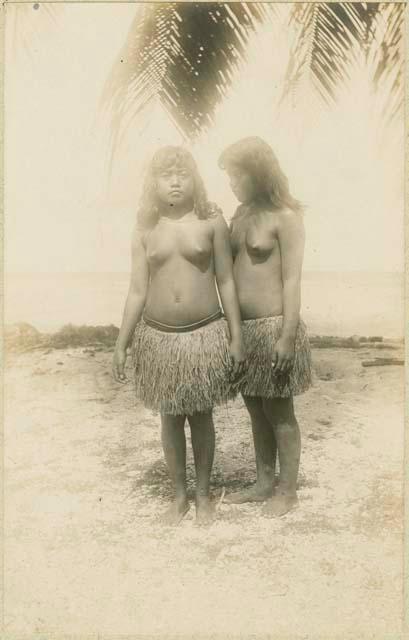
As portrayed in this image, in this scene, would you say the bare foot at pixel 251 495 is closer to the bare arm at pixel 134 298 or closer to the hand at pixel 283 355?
the hand at pixel 283 355

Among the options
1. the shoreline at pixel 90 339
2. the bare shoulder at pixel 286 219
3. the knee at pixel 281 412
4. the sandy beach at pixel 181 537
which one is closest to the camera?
the sandy beach at pixel 181 537

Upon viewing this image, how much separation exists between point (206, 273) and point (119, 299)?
0.74m

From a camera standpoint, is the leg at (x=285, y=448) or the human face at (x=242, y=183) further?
the leg at (x=285, y=448)

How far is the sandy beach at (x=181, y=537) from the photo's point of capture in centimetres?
232

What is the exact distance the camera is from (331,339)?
4398mm

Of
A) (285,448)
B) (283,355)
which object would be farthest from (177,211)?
(285,448)

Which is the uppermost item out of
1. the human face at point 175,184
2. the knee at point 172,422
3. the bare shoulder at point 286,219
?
the human face at point 175,184

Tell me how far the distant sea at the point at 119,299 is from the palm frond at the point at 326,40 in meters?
0.88

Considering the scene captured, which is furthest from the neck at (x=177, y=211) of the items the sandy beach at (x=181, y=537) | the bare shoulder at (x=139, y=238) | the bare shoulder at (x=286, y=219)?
the sandy beach at (x=181, y=537)

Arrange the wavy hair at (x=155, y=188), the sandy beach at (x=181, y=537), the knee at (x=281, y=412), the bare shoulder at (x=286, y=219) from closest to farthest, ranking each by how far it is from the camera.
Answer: the sandy beach at (x=181, y=537) < the wavy hair at (x=155, y=188) < the bare shoulder at (x=286, y=219) < the knee at (x=281, y=412)

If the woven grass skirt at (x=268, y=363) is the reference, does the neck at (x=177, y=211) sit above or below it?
above

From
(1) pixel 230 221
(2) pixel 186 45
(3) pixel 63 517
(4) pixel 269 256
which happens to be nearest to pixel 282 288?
(4) pixel 269 256

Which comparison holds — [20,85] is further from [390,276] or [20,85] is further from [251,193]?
[390,276]

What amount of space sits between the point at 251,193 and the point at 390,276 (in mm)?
713
